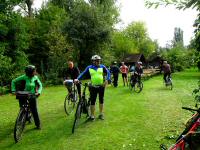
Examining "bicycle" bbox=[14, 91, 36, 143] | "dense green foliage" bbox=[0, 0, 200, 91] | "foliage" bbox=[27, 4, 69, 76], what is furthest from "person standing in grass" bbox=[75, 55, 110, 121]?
"foliage" bbox=[27, 4, 69, 76]

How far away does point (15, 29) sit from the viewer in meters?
33.5

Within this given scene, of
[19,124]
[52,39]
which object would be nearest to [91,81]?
[19,124]

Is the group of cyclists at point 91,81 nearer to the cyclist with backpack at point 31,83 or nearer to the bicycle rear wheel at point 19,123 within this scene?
the cyclist with backpack at point 31,83

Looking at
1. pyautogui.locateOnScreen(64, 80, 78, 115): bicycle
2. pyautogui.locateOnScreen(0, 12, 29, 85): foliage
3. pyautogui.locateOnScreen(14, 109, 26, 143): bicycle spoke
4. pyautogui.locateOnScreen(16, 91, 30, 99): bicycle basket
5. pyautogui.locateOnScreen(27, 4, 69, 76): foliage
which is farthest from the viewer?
pyautogui.locateOnScreen(27, 4, 69, 76): foliage

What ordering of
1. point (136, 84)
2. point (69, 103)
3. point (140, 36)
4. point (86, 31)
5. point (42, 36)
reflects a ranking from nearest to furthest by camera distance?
point (69, 103)
point (136, 84)
point (86, 31)
point (42, 36)
point (140, 36)

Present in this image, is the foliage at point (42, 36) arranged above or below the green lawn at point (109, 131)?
above

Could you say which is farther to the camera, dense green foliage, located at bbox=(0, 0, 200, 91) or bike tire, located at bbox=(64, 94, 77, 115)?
dense green foliage, located at bbox=(0, 0, 200, 91)

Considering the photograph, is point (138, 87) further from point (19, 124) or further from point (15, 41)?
point (15, 41)

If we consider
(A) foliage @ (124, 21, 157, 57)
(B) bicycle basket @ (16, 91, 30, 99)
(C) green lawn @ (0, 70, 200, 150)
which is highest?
(A) foliage @ (124, 21, 157, 57)

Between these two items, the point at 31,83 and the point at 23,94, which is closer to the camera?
the point at 23,94

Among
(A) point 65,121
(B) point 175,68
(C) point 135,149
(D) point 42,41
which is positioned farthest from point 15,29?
(B) point 175,68

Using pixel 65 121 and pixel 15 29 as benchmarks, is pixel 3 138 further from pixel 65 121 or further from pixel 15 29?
pixel 15 29

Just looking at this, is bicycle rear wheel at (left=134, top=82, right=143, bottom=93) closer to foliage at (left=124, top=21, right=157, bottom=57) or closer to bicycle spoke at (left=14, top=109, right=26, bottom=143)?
bicycle spoke at (left=14, top=109, right=26, bottom=143)

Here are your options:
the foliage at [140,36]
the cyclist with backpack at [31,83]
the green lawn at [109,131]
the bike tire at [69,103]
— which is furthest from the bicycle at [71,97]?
the foliage at [140,36]
